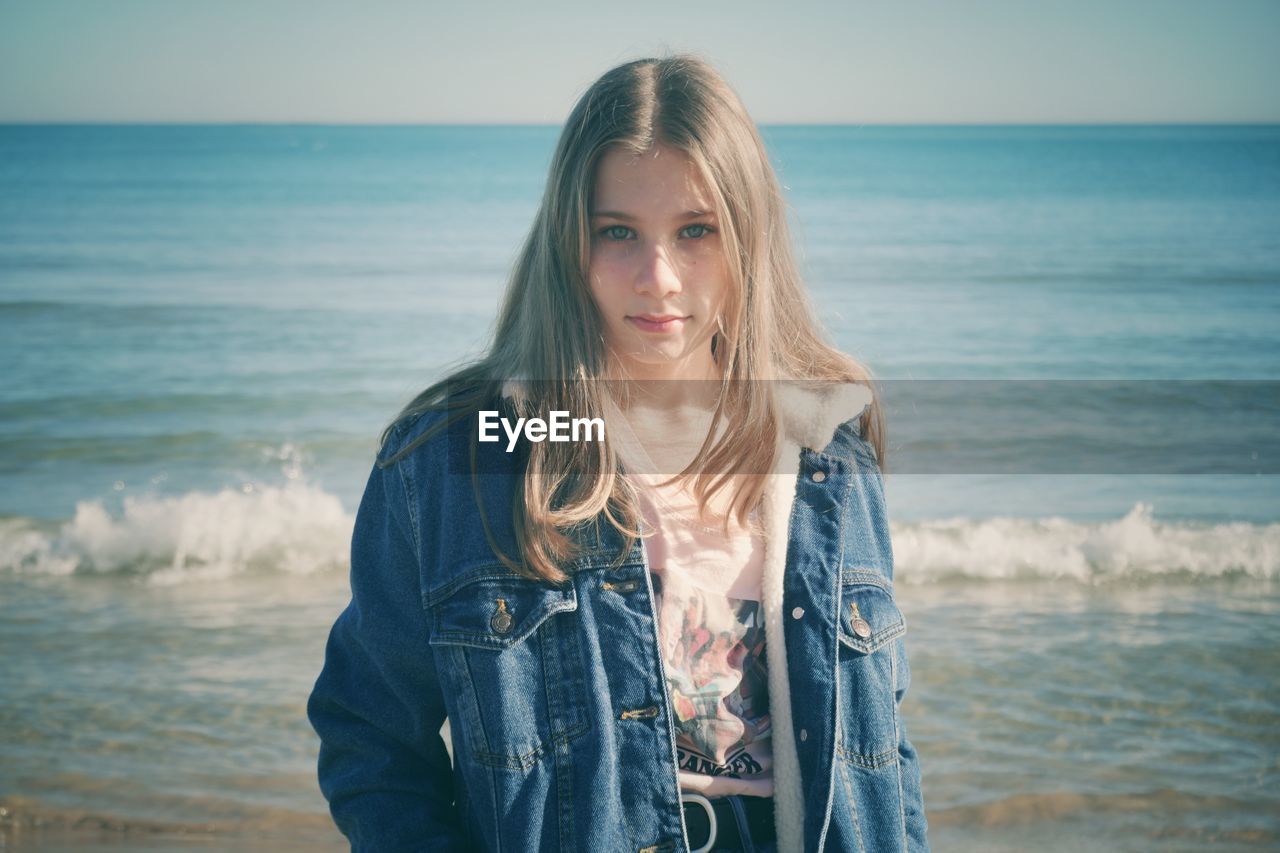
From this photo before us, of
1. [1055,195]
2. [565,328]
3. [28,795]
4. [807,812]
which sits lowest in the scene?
[28,795]

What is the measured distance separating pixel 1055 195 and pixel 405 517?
37330mm

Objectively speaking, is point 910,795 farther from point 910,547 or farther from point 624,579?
point 910,547

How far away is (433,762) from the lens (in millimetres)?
2043

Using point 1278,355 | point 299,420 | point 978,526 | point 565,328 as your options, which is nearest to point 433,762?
point 565,328

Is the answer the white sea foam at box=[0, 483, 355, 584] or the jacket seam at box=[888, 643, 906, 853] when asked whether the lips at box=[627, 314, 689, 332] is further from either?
the white sea foam at box=[0, 483, 355, 584]

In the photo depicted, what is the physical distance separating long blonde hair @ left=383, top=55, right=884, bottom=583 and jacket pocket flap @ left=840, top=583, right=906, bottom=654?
26cm

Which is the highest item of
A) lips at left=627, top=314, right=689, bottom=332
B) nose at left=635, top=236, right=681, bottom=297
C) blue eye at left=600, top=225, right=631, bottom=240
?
blue eye at left=600, top=225, right=631, bottom=240

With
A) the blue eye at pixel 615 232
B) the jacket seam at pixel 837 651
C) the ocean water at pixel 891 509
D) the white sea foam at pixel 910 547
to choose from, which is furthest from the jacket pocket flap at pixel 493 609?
the white sea foam at pixel 910 547

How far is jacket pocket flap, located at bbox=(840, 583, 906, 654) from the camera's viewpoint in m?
2.07

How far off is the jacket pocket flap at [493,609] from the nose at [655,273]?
0.54 metres

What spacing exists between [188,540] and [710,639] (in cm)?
637

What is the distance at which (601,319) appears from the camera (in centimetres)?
214

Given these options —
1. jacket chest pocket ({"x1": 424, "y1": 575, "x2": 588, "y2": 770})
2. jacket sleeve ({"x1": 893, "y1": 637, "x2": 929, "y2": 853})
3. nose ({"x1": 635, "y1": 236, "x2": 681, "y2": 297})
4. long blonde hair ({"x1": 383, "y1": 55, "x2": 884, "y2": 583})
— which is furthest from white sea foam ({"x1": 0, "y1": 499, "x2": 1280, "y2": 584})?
jacket chest pocket ({"x1": 424, "y1": 575, "x2": 588, "y2": 770})

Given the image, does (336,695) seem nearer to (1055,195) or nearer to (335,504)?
(335,504)
